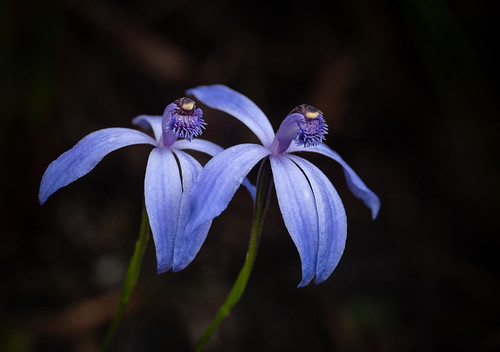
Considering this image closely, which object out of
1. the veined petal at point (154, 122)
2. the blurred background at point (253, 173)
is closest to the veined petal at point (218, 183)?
the veined petal at point (154, 122)

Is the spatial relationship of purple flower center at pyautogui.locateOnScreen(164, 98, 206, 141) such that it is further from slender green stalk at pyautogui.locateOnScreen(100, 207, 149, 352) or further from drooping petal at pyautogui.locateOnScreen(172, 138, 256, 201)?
slender green stalk at pyautogui.locateOnScreen(100, 207, 149, 352)

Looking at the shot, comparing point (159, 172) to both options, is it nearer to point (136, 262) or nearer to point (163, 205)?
point (163, 205)

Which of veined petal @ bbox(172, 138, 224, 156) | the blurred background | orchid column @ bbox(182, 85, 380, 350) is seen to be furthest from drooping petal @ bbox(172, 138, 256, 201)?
the blurred background

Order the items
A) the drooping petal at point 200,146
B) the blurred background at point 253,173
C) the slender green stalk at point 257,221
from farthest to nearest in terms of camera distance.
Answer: the blurred background at point 253,173, the drooping petal at point 200,146, the slender green stalk at point 257,221

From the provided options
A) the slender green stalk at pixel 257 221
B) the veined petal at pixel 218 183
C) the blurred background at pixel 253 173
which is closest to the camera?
the veined petal at pixel 218 183

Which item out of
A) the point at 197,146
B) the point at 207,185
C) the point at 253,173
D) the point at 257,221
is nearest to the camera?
the point at 207,185

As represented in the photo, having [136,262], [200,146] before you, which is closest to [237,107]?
[200,146]

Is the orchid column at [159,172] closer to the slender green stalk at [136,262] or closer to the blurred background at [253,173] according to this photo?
the slender green stalk at [136,262]

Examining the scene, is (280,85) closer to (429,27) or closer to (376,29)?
(376,29)
